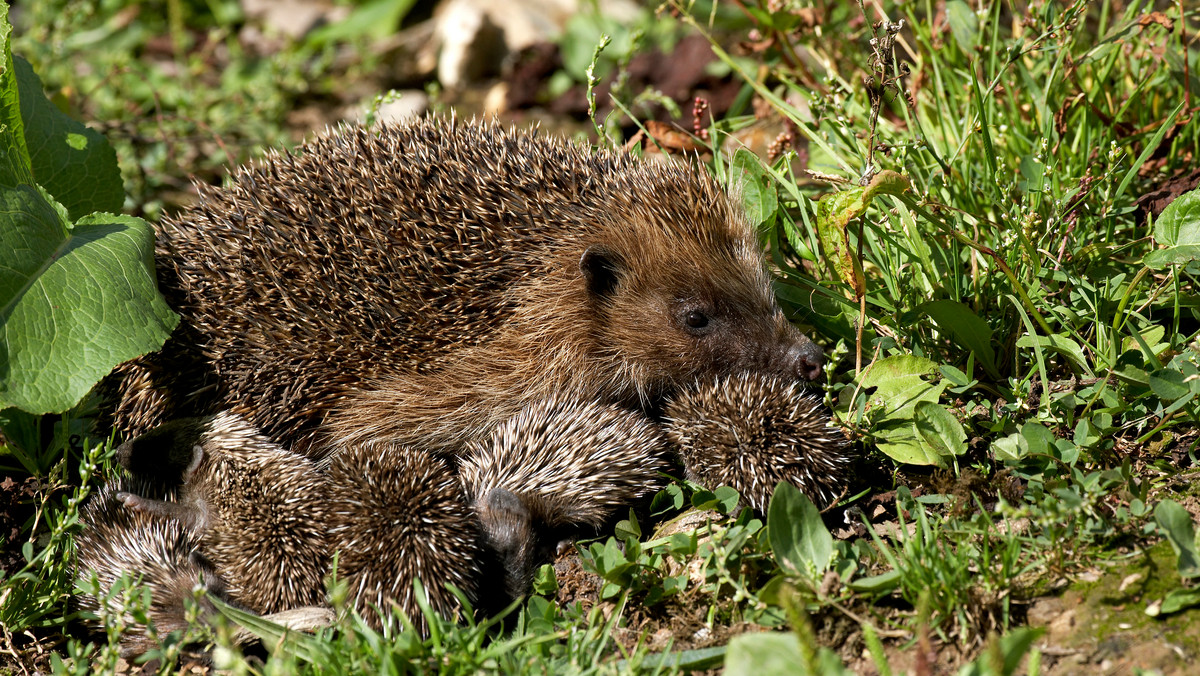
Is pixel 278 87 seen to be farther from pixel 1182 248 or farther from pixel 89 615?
pixel 1182 248

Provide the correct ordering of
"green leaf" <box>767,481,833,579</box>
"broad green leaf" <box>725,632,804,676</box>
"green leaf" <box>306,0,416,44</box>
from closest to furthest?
"broad green leaf" <box>725,632,804,676</box>
"green leaf" <box>767,481,833,579</box>
"green leaf" <box>306,0,416,44</box>

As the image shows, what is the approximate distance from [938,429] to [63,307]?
3321 millimetres

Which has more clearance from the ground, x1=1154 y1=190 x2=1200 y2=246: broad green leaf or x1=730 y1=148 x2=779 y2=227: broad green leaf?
x1=730 y1=148 x2=779 y2=227: broad green leaf

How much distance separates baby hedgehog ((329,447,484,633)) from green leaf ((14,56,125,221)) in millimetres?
2174

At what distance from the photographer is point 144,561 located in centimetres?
359

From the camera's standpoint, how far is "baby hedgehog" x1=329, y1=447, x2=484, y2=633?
3361mm

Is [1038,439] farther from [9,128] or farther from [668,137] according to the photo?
[9,128]

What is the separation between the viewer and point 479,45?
8.92 metres

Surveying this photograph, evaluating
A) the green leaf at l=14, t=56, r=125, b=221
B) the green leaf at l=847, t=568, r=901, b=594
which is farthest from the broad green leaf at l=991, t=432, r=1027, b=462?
the green leaf at l=14, t=56, r=125, b=221

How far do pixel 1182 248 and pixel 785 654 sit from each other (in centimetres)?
242

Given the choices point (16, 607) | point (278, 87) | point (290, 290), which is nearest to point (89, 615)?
point (16, 607)

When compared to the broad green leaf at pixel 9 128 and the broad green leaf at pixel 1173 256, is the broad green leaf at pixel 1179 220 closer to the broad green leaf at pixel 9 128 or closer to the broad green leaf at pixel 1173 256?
the broad green leaf at pixel 1173 256

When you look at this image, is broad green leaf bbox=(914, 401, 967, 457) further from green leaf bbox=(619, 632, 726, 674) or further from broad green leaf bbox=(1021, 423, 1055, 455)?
green leaf bbox=(619, 632, 726, 674)

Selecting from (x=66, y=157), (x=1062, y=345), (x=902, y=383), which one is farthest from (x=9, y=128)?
(x=1062, y=345)
